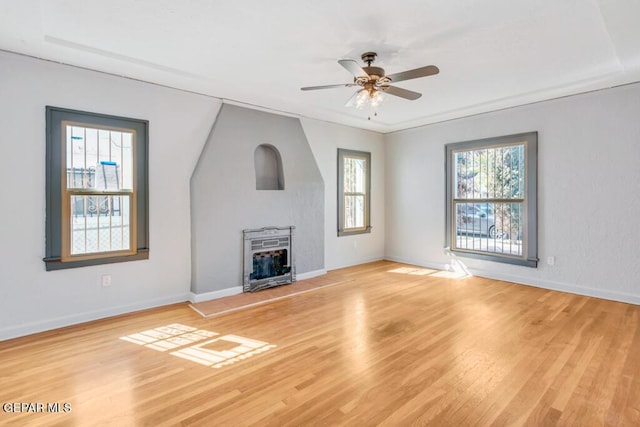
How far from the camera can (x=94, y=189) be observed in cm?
360

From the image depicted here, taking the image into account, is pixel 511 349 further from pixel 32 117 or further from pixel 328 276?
pixel 32 117

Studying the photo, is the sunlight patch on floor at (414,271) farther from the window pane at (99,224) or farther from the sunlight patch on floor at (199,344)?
the window pane at (99,224)

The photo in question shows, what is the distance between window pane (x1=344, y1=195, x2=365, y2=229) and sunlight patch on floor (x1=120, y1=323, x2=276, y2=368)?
356cm

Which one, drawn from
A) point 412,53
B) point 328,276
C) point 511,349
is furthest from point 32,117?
point 511,349

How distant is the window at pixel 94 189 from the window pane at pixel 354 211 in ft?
11.6

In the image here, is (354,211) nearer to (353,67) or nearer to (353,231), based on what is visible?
(353,231)

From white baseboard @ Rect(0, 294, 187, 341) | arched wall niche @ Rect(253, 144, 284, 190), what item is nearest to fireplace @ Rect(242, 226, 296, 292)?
arched wall niche @ Rect(253, 144, 284, 190)

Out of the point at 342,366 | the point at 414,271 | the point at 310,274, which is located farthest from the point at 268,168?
the point at 342,366

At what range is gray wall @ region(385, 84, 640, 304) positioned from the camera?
13.5 ft

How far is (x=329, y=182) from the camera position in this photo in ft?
19.5

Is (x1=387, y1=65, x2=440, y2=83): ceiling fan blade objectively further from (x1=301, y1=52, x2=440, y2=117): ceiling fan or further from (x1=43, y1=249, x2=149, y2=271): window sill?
(x1=43, y1=249, x2=149, y2=271): window sill

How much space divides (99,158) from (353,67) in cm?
296

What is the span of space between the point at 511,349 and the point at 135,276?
158 inches

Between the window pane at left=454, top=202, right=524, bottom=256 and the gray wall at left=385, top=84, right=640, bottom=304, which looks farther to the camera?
the window pane at left=454, top=202, right=524, bottom=256
